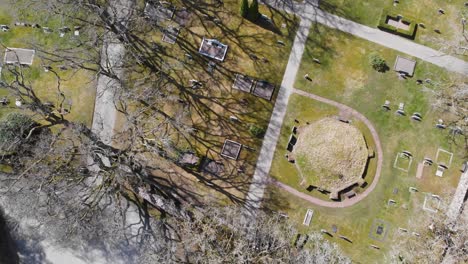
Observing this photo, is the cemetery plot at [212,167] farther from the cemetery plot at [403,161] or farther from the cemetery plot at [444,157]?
the cemetery plot at [444,157]

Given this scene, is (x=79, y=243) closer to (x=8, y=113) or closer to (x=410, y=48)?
(x=8, y=113)

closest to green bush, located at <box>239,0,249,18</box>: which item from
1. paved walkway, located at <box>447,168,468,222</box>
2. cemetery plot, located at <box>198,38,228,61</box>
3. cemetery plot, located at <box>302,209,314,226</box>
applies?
cemetery plot, located at <box>198,38,228,61</box>

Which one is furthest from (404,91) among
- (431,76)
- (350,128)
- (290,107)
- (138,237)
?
(138,237)

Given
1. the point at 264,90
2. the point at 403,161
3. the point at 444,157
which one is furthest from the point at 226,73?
the point at 444,157

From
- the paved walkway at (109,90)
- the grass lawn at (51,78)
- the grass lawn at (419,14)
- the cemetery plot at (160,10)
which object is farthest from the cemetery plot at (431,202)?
the grass lawn at (51,78)

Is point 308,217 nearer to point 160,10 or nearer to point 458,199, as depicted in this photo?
point 458,199

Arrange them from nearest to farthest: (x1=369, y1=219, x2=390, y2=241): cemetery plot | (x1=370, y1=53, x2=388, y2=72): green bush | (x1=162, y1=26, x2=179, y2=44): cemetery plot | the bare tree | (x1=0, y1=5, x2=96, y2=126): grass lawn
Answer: the bare tree, (x1=369, y1=219, x2=390, y2=241): cemetery plot, (x1=370, y1=53, x2=388, y2=72): green bush, (x1=0, y1=5, x2=96, y2=126): grass lawn, (x1=162, y1=26, x2=179, y2=44): cemetery plot

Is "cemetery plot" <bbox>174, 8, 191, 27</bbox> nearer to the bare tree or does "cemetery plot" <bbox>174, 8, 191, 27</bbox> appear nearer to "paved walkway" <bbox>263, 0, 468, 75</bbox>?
"paved walkway" <bbox>263, 0, 468, 75</bbox>
